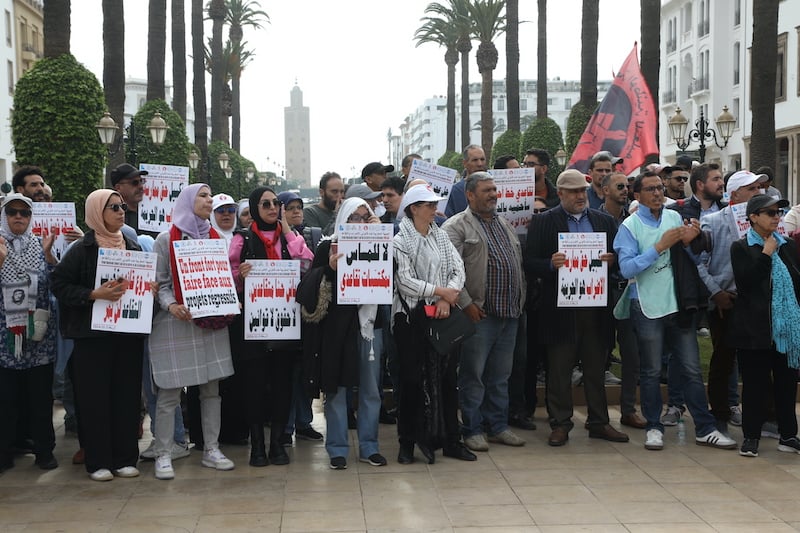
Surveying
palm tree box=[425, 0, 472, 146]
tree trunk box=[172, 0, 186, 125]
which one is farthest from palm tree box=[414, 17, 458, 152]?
tree trunk box=[172, 0, 186, 125]

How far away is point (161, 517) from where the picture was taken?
627 cm

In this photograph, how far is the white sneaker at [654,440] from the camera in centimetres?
791

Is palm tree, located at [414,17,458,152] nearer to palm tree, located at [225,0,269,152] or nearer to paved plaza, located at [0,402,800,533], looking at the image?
palm tree, located at [225,0,269,152]

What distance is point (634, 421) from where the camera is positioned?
875 cm

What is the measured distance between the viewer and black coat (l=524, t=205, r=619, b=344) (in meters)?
8.15

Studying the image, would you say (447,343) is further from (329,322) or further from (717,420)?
(717,420)

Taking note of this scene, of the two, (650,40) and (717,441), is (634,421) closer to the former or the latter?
(717,441)

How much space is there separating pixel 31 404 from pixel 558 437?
4.23m

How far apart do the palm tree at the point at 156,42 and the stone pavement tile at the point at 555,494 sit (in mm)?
20344

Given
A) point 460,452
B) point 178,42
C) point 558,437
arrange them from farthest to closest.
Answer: point 178,42
point 558,437
point 460,452

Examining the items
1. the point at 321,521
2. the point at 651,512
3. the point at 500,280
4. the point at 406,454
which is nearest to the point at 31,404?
the point at 321,521

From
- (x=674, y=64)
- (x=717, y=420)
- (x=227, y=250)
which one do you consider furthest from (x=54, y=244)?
(x=674, y=64)

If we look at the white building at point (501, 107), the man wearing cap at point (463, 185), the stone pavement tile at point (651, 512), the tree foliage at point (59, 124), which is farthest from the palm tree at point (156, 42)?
the white building at point (501, 107)

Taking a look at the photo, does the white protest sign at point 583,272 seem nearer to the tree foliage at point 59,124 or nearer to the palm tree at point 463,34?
the tree foliage at point 59,124
